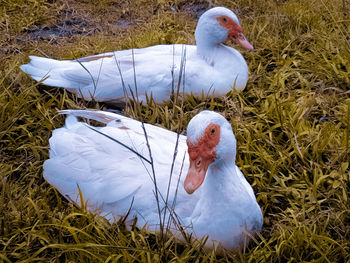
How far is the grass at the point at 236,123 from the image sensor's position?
176 cm

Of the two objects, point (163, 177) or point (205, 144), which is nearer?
point (205, 144)

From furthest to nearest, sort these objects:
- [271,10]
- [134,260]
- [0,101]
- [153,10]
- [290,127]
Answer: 1. [153,10]
2. [271,10]
3. [0,101]
4. [290,127]
5. [134,260]

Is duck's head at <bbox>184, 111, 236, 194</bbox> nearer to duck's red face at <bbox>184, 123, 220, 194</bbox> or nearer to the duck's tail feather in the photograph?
duck's red face at <bbox>184, 123, 220, 194</bbox>

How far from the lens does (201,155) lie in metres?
1.70

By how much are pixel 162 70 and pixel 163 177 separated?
1.21 meters

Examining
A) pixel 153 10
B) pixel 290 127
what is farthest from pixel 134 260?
pixel 153 10

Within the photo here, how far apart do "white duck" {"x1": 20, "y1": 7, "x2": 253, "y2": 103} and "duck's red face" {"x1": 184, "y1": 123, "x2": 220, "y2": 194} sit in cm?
123

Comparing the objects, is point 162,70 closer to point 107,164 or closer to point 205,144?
point 107,164

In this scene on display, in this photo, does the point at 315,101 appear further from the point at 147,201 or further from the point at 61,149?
the point at 61,149

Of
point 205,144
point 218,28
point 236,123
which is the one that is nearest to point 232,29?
point 218,28

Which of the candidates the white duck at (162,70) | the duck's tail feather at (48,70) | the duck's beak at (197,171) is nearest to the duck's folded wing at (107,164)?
the duck's beak at (197,171)

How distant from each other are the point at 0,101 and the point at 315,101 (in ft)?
7.57

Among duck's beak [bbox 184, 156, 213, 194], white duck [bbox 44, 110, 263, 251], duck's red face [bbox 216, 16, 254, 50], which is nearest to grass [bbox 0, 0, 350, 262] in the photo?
white duck [bbox 44, 110, 263, 251]

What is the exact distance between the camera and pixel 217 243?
1724 millimetres
